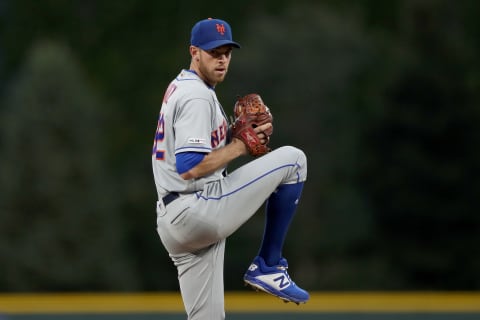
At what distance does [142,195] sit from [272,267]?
2471cm

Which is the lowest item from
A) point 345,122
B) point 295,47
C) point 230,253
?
point 230,253

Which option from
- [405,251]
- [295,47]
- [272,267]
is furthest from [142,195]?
[272,267]

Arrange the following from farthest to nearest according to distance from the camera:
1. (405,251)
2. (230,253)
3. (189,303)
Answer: (230,253)
(405,251)
(189,303)

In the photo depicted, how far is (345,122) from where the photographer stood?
31500mm

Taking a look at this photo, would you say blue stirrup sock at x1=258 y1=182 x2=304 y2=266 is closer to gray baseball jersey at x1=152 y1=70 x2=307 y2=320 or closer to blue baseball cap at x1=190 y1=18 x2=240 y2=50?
gray baseball jersey at x1=152 y1=70 x2=307 y2=320

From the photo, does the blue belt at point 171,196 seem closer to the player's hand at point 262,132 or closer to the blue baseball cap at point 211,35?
the player's hand at point 262,132

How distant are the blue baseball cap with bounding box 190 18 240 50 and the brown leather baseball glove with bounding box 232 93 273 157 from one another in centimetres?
33

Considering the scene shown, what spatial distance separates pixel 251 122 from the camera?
5.76 metres

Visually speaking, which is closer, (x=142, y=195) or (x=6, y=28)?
(x=142, y=195)

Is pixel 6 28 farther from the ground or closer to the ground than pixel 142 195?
farther from the ground

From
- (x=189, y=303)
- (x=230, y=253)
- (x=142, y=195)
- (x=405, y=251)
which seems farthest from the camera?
(x=142, y=195)

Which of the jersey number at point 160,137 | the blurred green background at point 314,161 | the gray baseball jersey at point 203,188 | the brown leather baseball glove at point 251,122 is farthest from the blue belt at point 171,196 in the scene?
the blurred green background at point 314,161

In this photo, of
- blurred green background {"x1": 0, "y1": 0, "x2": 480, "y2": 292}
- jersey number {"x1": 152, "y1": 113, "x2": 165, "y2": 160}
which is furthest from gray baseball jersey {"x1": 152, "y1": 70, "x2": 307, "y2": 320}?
blurred green background {"x1": 0, "y1": 0, "x2": 480, "y2": 292}

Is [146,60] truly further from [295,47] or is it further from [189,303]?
[189,303]
